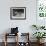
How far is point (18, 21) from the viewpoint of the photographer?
664 centimetres

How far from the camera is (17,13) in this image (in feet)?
21.7

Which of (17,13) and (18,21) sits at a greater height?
(17,13)

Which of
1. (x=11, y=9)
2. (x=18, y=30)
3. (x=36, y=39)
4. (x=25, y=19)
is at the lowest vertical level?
(x=36, y=39)

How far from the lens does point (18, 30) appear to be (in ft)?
21.7

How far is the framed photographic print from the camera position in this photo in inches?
259

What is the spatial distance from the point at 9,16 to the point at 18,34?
2.93ft

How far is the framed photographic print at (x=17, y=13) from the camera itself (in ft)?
21.6

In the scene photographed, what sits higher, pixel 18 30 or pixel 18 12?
pixel 18 12

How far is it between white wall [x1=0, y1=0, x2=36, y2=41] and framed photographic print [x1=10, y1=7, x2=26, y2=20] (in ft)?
0.43

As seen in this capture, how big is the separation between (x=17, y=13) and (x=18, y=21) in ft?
1.15

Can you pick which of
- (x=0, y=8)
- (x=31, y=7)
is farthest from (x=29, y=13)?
(x=0, y=8)

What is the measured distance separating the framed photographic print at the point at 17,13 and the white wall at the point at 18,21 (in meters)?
0.13

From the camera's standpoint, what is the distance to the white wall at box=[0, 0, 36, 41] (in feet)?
21.6

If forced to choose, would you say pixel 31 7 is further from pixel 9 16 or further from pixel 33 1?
pixel 9 16
